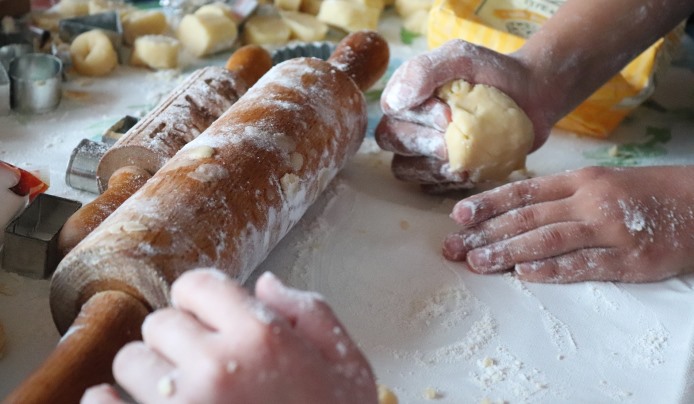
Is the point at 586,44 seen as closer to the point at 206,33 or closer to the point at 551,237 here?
the point at 551,237

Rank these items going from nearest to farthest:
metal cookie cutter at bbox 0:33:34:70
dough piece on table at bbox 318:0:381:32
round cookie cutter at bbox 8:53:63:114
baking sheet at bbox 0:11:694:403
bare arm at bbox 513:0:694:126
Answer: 1. baking sheet at bbox 0:11:694:403
2. bare arm at bbox 513:0:694:126
3. round cookie cutter at bbox 8:53:63:114
4. metal cookie cutter at bbox 0:33:34:70
5. dough piece on table at bbox 318:0:381:32

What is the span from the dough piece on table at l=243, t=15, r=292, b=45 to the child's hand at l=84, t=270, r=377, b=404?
1347 millimetres

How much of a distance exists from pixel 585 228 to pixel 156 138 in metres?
0.74

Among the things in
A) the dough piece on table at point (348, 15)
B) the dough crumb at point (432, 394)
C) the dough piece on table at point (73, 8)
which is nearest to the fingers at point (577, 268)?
the dough crumb at point (432, 394)

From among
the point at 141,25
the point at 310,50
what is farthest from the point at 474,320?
the point at 141,25

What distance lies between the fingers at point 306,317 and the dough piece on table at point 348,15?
4.67 ft

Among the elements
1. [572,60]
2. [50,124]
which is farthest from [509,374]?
[50,124]

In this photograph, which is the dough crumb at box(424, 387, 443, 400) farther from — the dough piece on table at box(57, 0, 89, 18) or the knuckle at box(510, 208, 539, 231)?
the dough piece on table at box(57, 0, 89, 18)

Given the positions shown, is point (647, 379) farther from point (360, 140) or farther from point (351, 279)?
point (360, 140)

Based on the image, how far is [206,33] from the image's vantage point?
189cm

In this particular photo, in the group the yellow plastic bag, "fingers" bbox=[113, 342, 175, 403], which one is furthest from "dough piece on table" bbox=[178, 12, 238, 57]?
"fingers" bbox=[113, 342, 175, 403]

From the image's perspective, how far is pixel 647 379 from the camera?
107cm

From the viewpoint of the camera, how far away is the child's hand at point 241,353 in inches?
27.0

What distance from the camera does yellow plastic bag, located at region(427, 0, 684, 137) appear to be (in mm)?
1688
